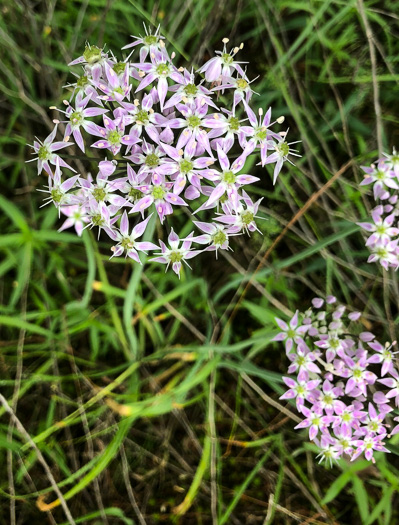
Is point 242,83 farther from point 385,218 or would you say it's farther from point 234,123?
point 385,218

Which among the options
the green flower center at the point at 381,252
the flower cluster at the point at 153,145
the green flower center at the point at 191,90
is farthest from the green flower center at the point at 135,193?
the green flower center at the point at 381,252

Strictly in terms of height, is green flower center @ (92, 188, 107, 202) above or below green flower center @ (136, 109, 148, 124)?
below

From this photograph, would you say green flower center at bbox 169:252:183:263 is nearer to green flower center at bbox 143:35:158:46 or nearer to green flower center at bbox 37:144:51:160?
green flower center at bbox 37:144:51:160

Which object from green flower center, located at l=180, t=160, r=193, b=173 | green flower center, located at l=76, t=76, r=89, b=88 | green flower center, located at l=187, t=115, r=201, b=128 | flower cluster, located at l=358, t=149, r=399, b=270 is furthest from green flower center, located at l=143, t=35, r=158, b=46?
flower cluster, located at l=358, t=149, r=399, b=270

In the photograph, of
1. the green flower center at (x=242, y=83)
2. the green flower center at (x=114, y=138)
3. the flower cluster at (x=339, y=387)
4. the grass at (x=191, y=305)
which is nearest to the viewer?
the green flower center at (x=114, y=138)

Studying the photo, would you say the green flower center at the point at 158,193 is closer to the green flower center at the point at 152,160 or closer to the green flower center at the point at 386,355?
the green flower center at the point at 152,160

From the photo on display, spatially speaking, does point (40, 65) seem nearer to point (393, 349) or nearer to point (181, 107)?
point (181, 107)

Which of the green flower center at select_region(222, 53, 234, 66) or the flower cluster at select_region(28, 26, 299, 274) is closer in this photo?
the flower cluster at select_region(28, 26, 299, 274)

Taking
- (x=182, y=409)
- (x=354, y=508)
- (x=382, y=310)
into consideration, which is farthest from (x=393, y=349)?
(x=182, y=409)
